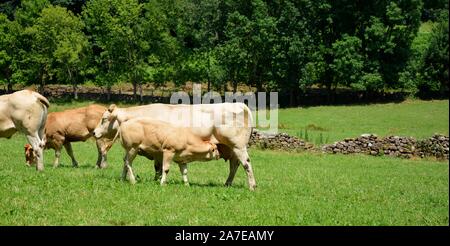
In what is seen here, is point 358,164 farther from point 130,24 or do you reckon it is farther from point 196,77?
point 130,24

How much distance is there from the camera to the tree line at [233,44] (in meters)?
66.1

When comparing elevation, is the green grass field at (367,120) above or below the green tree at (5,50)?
below

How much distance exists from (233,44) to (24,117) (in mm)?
53040

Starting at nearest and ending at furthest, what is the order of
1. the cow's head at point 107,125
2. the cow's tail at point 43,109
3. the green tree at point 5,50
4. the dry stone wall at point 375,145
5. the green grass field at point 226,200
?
the green grass field at point 226,200 < the cow's head at point 107,125 < the cow's tail at point 43,109 < the dry stone wall at point 375,145 < the green tree at point 5,50

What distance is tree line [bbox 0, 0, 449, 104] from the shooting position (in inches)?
2603

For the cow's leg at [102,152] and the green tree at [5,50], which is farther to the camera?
the green tree at [5,50]

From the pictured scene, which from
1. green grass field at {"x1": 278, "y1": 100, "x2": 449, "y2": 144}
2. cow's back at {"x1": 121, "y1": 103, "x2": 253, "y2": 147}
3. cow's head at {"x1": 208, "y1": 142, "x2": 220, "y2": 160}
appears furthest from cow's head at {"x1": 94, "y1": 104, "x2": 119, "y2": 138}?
green grass field at {"x1": 278, "y1": 100, "x2": 449, "y2": 144}

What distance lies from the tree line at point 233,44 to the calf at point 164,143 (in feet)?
169

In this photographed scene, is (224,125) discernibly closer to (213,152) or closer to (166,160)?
(213,152)

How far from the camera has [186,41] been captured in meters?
83.8

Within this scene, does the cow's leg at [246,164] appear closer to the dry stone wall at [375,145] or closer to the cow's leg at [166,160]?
the cow's leg at [166,160]

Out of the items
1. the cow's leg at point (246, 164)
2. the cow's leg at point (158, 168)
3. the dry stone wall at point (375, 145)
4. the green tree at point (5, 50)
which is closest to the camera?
the cow's leg at point (246, 164)

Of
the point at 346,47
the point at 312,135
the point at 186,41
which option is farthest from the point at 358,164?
the point at 186,41

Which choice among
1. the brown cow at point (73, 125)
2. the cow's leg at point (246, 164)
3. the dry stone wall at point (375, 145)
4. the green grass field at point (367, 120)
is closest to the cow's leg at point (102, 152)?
the brown cow at point (73, 125)
